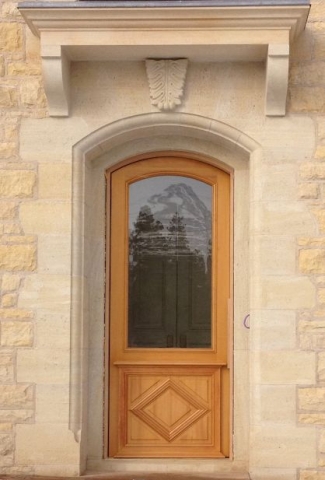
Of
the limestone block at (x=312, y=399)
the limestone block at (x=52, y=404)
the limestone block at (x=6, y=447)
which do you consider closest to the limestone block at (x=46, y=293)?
the limestone block at (x=52, y=404)

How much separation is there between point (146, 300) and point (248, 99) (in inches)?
70.0

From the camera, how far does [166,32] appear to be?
19.8 feet

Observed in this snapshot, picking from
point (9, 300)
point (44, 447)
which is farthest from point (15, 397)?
point (9, 300)

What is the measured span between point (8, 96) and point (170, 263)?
182cm

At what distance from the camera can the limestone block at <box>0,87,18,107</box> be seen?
640cm

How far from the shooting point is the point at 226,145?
21.6ft

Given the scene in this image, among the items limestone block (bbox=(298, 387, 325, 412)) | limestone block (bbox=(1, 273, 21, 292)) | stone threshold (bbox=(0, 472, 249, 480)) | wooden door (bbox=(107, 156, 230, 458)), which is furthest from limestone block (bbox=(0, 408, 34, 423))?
limestone block (bbox=(298, 387, 325, 412))

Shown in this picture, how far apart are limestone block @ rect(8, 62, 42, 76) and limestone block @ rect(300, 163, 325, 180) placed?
84.6 inches

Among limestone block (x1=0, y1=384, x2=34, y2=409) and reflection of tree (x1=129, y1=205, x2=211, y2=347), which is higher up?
reflection of tree (x1=129, y1=205, x2=211, y2=347)

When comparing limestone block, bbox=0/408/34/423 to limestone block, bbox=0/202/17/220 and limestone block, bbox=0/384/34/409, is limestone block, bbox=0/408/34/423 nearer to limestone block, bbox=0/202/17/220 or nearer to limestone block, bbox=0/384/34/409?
limestone block, bbox=0/384/34/409

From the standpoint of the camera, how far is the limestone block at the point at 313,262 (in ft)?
20.5

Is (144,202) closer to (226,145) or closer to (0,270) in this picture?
(226,145)

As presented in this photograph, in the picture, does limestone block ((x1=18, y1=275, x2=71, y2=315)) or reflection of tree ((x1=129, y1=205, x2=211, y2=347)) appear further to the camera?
reflection of tree ((x1=129, y1=205, x2=211, y2=347))

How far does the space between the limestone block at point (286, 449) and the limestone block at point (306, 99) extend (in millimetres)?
2388
